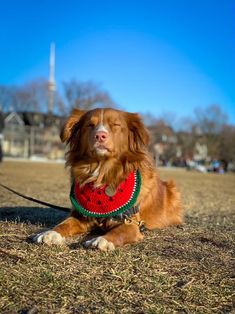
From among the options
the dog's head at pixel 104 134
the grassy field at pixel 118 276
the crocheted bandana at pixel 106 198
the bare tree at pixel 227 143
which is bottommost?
the grassy field at pixel 118 276

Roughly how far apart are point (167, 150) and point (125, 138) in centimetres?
7350

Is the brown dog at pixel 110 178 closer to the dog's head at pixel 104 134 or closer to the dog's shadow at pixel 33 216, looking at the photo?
the dog's head at pixel 104 134

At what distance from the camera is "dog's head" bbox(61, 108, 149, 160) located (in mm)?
4289

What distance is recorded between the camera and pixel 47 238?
12.0 ft

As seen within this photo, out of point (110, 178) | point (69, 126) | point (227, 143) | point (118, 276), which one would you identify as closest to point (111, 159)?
point (110, 178)

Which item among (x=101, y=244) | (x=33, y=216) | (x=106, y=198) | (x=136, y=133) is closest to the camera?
(x=101, y=244)

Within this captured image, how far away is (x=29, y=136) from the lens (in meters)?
76.6

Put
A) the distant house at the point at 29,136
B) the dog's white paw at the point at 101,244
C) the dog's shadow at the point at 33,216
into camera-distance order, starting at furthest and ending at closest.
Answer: the distant house at the point at 29,136 < the dog's shadow at the point at 33,216 < the dog's white paw at the point at 101,244

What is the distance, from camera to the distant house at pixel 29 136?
7375cm

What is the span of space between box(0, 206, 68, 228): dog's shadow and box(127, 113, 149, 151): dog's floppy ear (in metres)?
1.37

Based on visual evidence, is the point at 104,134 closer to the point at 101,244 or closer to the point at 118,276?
the point at 101,244

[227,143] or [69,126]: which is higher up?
[227,143]

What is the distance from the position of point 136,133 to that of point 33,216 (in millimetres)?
1978

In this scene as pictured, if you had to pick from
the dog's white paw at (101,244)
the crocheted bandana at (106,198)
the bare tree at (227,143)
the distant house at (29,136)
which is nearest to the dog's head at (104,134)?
the crocheted bandana at (106,198)
